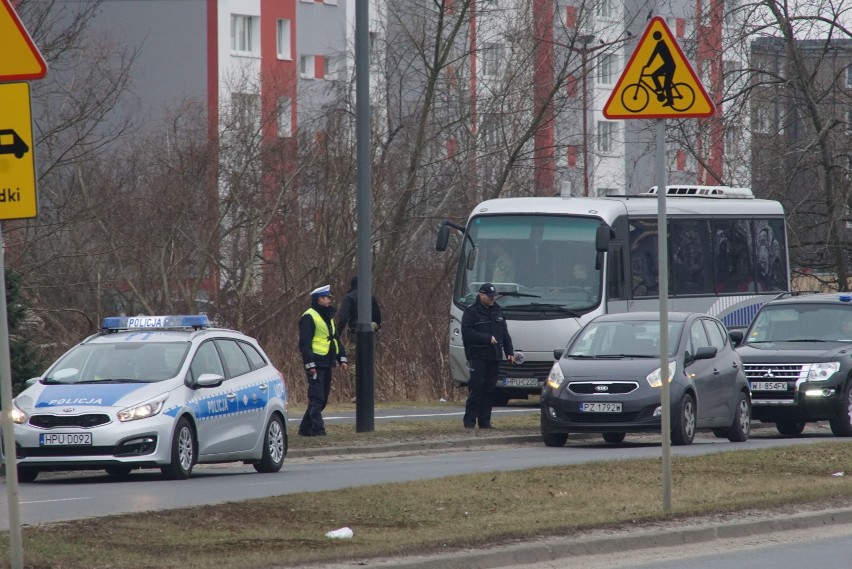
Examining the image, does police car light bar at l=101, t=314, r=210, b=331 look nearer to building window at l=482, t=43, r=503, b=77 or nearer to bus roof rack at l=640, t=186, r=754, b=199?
bus roof rack at l=640, t=186, r=754, b=199

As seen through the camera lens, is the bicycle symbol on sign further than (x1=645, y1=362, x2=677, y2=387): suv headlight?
No

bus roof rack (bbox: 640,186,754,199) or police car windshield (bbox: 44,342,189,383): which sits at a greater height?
bus roof rack (bbox: 640,186,754,199)

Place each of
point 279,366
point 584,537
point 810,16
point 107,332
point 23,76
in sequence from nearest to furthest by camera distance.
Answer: point 23,76, point 584,537, point 107,332, point 279,366, point 810,16

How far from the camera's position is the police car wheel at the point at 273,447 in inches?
670

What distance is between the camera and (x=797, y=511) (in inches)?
480

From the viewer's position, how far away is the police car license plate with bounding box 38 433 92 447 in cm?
1512

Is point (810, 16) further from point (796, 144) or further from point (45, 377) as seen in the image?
point (45, 377)

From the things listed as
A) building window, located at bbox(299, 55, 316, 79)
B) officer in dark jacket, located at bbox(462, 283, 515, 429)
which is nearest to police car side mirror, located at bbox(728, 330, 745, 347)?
officer in dark jacket, located at bbox(462, 283, 515, 429)

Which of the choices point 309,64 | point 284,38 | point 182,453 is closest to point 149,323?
point 182,453

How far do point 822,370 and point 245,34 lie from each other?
154 feet

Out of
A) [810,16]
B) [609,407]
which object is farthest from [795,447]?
[810,16]

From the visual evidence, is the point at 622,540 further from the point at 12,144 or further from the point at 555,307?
the point at 555,307

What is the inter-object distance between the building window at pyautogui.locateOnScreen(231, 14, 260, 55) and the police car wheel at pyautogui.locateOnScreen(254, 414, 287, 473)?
48.9 metres

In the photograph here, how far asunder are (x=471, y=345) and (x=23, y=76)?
571 inches
